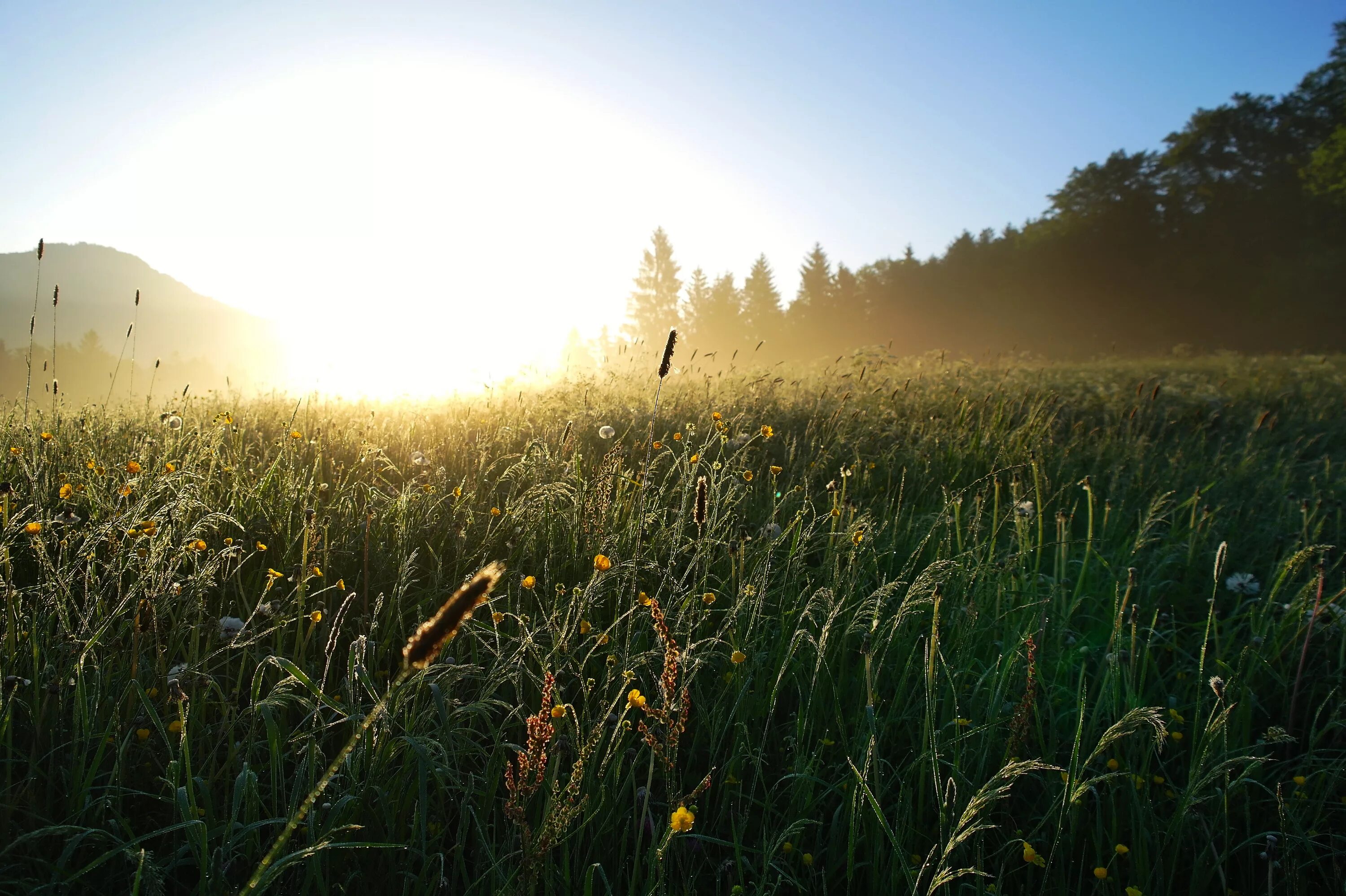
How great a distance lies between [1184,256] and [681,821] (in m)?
36.3

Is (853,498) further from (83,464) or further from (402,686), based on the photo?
(83,464)

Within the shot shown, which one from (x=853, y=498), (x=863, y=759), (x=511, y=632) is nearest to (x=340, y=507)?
(x=511, y=632)

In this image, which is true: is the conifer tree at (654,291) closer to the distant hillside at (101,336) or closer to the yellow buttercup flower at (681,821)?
the distant hillside at (101,336)

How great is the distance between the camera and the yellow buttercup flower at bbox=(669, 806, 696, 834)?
2.73ft

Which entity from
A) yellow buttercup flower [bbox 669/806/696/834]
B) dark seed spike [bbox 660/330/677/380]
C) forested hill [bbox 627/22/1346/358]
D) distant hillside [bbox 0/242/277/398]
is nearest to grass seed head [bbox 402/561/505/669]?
yellow buttercup flower [bbox 669/806/696/834]

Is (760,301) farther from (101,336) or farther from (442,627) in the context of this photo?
(101,336)

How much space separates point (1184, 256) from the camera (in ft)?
91.2

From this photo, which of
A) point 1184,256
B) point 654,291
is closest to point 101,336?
point 654,291

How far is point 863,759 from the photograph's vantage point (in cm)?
140

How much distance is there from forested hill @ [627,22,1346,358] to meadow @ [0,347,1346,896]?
22.0 metres

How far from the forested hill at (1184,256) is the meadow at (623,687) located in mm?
21992

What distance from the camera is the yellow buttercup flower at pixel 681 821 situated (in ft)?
2.73

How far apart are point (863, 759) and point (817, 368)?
27.9 feet

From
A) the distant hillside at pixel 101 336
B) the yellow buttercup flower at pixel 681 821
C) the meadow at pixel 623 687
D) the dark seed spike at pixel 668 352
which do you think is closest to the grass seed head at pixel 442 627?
the meadow at pixel 623 687
